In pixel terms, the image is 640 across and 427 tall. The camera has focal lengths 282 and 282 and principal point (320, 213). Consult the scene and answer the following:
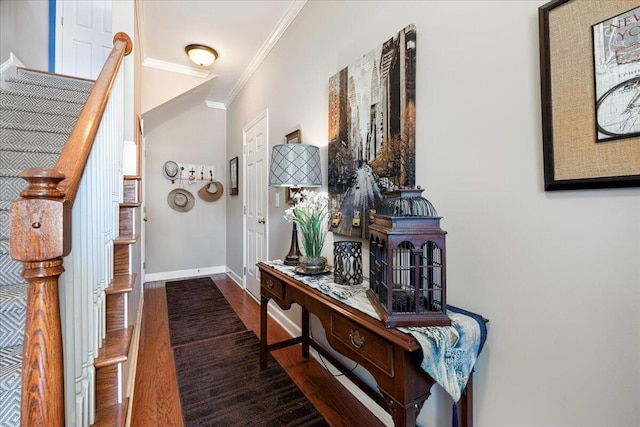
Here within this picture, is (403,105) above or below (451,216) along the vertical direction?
above

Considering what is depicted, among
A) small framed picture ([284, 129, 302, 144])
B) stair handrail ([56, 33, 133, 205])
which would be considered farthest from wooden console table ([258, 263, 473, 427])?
small framed picture ([284, 129, 302, 144])

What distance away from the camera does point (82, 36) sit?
363cm

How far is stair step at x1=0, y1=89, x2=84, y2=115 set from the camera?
2287 mm

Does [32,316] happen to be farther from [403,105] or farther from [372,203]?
[403,105]

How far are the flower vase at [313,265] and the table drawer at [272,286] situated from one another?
0.20m

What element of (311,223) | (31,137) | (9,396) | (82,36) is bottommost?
(9,396)

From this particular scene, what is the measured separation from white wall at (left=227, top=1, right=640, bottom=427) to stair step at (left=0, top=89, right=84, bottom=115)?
2896mm

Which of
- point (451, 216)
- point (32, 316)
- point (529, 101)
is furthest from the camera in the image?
point (451, 216)

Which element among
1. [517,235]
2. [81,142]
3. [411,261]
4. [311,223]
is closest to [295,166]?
[311,223]

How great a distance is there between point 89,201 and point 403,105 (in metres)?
1.30

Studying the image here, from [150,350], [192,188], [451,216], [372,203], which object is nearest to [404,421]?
[451,216]

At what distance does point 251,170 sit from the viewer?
3605mm

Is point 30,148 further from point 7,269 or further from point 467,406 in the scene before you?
point 467,406

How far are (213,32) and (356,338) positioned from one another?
316cm
